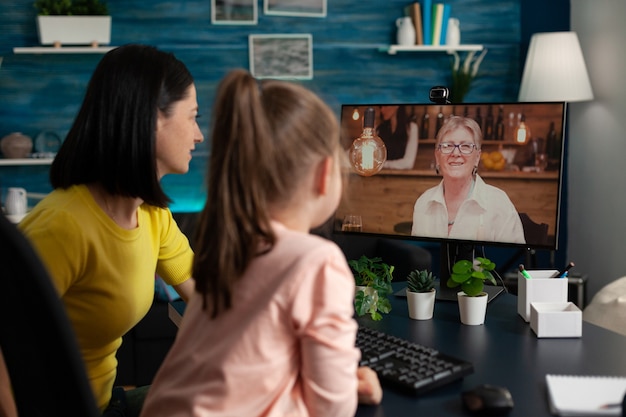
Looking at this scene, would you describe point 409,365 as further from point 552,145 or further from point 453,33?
point 453,33

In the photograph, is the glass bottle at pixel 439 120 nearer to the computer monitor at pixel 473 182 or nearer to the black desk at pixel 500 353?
the computer monitor at pixel 473 182

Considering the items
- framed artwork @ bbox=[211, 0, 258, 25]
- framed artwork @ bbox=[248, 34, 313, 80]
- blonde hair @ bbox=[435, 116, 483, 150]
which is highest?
framed artwork @ bbox=[211, 0, 258, 25]

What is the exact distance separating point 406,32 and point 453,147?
247 centimetres

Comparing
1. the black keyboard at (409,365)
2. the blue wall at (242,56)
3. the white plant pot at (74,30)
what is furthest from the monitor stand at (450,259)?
the white plant pot at (74,30)

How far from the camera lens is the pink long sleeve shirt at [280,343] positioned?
105cm

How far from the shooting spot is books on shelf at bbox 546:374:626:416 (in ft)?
3.82

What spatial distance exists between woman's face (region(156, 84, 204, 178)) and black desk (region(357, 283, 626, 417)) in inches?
20.8

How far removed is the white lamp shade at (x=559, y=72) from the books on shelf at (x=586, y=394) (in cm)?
271

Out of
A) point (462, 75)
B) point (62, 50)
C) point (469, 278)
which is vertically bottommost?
point (469, 278)

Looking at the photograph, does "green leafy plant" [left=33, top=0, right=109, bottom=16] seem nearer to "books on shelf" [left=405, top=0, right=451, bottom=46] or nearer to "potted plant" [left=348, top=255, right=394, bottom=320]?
"books on shelf" [left=405, top=0, right=451, bottom=46]

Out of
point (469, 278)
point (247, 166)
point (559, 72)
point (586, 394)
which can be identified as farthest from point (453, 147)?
point (559, 72)

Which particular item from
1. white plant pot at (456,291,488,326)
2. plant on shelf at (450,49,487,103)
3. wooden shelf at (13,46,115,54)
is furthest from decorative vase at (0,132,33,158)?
white plant pot at (456,291,488,326)

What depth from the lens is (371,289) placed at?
180 cm

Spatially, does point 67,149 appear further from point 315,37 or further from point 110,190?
point 315,37
